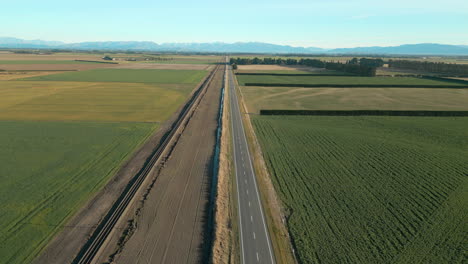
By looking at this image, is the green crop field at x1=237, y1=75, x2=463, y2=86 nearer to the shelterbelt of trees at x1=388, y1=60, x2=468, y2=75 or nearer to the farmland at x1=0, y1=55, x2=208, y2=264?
the shelterbelt of trees at x1=388, y1=60, x2=468, y2=75

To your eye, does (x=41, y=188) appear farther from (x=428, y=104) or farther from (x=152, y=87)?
(x=428, y=104)

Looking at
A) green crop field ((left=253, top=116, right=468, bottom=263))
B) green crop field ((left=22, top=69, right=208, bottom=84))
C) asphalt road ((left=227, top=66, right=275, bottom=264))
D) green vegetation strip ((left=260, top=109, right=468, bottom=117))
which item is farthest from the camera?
green crop field ((left=22, top=69, right=208, bottom=84))

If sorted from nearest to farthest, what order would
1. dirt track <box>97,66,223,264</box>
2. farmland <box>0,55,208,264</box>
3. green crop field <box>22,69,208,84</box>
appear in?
dirt track <box>97,66,223,264</box>
farmland <box>0,55,208,264</box>
green crop field <box>22,69,208,84</box>

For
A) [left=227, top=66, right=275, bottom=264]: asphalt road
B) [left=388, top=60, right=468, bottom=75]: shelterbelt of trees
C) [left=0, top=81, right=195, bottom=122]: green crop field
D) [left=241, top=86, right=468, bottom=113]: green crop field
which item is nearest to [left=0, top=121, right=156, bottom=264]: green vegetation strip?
[left=0, top=81, right=195, bottom=122]: green crop field

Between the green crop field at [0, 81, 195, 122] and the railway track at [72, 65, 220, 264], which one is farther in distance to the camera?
the green crop field at [0, 81, 195, 122]

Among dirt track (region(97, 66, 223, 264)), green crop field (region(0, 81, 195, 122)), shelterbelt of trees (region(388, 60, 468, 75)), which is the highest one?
shelterbelt of trees (region(388, 60, 468, 75))

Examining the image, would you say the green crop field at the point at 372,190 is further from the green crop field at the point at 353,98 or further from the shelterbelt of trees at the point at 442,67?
the shelterbelt of trees at the point at 442,67

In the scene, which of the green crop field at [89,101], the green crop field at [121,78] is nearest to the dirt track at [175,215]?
the green crop field at [89,101]

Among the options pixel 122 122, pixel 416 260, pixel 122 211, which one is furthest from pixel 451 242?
pixel 122 122
